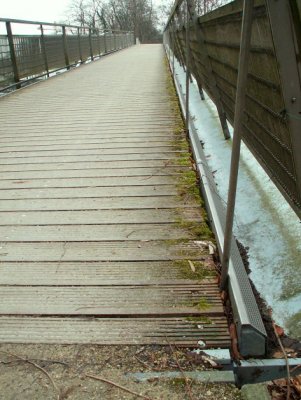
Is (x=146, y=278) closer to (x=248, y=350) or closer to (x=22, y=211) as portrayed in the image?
(x=248, y=350)

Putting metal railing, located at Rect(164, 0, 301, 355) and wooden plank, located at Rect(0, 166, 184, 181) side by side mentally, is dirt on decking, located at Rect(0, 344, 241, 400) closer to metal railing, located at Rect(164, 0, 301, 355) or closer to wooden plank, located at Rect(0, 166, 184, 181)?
metal railing, located at Rect(164, 0, 301, 355)

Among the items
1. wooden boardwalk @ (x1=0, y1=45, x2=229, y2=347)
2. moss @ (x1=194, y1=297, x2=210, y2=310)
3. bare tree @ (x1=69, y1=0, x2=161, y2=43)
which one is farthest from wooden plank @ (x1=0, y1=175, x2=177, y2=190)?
bare tree @ (x1=69, y1=0, x2=161, y2=43)

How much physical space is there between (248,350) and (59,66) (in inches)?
428

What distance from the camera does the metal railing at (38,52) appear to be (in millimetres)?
7949

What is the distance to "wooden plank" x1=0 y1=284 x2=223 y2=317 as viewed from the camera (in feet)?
6.20

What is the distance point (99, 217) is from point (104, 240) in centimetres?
32

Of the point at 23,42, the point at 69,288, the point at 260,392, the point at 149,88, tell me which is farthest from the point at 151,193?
the point at 23,42

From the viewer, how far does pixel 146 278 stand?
213 centimetres

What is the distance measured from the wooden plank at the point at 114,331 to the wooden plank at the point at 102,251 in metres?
0.50

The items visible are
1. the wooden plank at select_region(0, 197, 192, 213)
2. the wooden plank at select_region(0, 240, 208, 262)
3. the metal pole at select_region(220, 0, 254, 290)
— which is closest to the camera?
the metal pole at select_region(220, 0, 254, 290)

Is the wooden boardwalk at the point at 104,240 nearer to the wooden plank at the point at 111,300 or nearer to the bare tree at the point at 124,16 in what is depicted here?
the wooden plank at the point at 111,300

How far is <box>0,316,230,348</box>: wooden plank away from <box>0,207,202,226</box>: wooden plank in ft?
3.10

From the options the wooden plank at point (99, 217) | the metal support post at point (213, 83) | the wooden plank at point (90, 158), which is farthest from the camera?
the metal support post at point (213, 83)

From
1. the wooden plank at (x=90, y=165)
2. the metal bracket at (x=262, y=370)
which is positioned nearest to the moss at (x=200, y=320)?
the metal bracket at (x=262, y=370)
